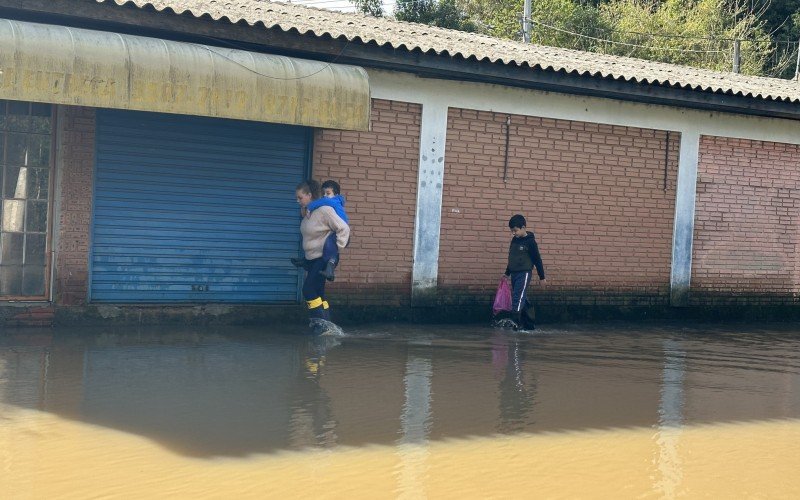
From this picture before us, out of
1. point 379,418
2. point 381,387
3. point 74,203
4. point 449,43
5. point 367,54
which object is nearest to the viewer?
point 379,418

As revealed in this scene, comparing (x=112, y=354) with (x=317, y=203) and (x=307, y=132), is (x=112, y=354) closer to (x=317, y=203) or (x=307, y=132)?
(x=317, y=203)

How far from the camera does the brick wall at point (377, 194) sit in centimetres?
1184

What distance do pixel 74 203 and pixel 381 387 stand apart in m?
4.56

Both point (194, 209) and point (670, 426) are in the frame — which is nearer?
point (670, 426)

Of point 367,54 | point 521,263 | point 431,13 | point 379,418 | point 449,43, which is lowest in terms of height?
point 379,418

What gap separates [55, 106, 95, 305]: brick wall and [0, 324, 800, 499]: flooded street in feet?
1.98

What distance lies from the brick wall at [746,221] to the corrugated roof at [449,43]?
995 mm

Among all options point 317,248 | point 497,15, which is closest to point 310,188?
point 317,248

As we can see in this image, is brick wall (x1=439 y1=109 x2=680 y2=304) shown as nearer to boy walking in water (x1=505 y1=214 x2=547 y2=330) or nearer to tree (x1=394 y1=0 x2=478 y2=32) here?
boy walking in water (x1=505 y1=214 x2=547 y2=330)

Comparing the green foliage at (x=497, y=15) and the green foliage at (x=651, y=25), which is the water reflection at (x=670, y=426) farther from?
the green foliage at (x=497, y=15)

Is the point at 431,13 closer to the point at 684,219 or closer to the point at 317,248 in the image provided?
the point at 684,219

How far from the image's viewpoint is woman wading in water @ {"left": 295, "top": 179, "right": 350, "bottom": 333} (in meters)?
10.6

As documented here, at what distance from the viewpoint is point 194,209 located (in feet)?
36.6

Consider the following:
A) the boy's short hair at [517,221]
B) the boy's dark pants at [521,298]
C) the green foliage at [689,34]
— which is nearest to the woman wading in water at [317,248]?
the boy's short hair at [517,221]
